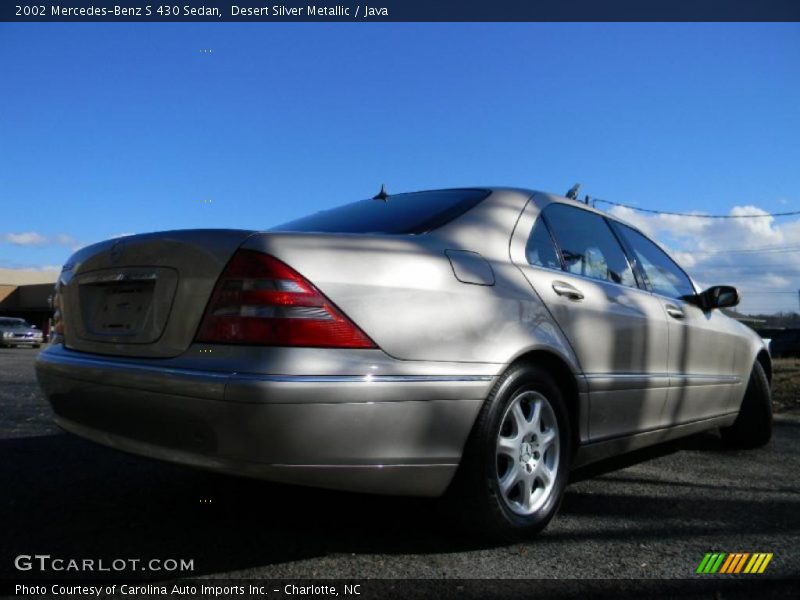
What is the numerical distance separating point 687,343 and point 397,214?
1.99 meters

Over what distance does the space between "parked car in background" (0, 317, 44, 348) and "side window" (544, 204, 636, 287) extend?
27.8 meters

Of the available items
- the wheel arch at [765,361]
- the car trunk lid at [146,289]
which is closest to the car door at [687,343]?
the wheel arch at [765,361]

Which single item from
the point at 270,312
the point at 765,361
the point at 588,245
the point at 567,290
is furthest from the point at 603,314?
the point at 765,361

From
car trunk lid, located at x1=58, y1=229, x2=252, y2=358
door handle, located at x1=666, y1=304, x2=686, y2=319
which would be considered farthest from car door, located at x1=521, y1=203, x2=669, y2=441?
car trunk lid, located at x1=58, y1=229, x2=252, y2=358

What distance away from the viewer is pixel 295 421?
199cm

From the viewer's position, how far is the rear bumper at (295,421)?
6.54 feet

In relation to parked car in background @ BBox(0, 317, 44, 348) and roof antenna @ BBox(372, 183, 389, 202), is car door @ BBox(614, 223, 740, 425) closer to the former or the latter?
roof antenna @ BBox(372, 183, 389, 202)

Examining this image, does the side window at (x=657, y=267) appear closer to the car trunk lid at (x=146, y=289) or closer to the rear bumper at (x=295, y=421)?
the rear bumper at (x=295, y=421)

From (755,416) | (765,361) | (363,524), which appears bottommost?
(755,416)

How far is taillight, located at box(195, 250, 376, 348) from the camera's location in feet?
6.85

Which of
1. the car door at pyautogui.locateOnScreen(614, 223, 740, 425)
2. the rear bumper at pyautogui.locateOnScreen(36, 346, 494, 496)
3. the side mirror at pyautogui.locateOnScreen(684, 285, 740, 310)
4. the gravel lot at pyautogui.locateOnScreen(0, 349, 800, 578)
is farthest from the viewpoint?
the side mirror at pyautogui.locateOnScreen(684, 285, 740, 310)

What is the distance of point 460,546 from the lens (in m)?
2.46

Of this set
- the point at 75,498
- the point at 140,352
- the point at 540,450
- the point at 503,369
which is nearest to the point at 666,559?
the point at 540,450

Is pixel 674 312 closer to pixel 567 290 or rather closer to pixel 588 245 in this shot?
pixel 588 245
